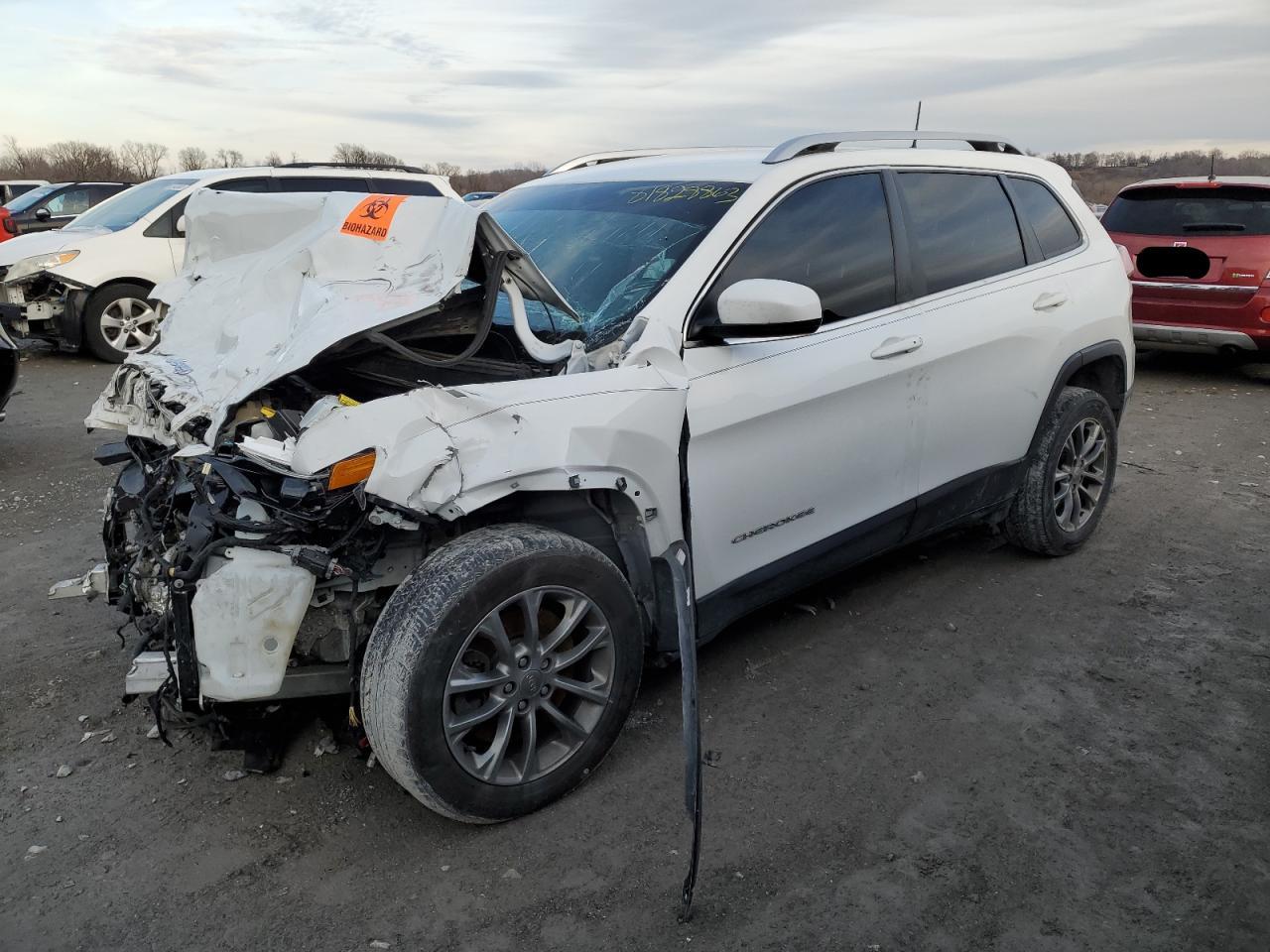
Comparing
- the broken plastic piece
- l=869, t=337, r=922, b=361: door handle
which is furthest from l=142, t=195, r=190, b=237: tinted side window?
l=869, t=337, r=922, b=361: door handle

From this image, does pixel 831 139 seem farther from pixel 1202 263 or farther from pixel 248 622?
pixel 1202 263

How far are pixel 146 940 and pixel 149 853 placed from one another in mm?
348

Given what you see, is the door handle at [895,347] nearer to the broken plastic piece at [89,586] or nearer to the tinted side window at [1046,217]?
the tinted side window at [1046,217]

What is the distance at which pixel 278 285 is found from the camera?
3359 mm

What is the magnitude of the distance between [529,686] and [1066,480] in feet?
9.92

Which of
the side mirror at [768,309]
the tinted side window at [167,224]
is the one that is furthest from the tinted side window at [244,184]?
the side mirror at [768,309]

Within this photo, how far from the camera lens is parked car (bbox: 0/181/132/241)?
14.1m

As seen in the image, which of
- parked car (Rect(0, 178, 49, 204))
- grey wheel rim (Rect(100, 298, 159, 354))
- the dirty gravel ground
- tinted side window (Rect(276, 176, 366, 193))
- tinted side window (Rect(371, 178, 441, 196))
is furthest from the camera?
parked car (Rect(0, 178, 49, 204))

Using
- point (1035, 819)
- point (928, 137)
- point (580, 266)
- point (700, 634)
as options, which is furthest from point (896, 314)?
point (1035, 819)

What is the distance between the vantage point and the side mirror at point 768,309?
2949 millimetres

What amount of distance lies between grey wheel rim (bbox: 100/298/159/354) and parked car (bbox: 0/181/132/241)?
14.4 ft

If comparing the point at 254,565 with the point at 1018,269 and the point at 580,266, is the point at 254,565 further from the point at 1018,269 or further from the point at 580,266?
the point at 1018,269

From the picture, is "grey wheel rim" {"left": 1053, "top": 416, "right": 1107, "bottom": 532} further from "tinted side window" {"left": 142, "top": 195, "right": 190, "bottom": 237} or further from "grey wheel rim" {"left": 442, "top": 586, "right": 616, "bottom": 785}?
"tinted side window" {"left": 142, "top": 195, "right": 190, "bottom": 237}

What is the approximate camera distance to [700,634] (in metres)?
3.26
